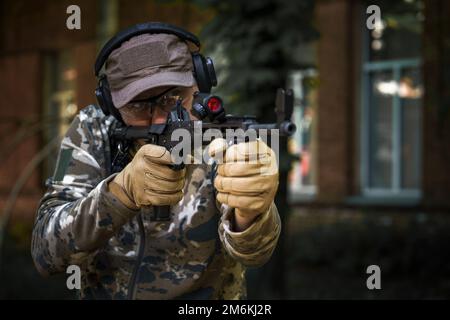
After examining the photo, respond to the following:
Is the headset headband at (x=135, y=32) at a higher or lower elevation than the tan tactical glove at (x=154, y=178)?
higher

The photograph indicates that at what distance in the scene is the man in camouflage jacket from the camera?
Result: 2018 mm

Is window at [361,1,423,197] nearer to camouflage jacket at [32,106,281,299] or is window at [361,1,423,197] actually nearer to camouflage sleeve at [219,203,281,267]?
camouflage jacket at [32,106,281,299]

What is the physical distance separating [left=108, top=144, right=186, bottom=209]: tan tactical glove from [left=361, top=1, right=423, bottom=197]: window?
8.09 m

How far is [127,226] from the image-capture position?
2301 mm

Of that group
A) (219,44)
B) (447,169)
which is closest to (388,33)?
(447,169)

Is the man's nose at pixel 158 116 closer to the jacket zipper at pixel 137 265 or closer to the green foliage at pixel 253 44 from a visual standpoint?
the jacket zipper at pixel 137 265

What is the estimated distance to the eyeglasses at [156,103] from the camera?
6.87 feet

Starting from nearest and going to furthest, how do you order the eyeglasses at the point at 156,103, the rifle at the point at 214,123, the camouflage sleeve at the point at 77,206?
the rifle at the point at 214,123
the camouflage sleeve at the point at 77,206
the eyeglasses at the point at 156,103

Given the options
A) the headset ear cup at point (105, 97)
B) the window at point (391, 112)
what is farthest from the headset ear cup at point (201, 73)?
the window at point (391, 112)

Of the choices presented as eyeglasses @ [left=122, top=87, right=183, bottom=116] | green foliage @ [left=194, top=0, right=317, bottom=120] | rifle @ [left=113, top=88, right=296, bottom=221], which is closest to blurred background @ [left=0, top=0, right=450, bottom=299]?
green foliage @ [left=194, top=0, right=317, bottom=120]

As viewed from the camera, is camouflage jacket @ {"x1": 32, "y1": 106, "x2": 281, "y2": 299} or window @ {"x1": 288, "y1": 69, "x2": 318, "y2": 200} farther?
window @ {"x1": 288, "y1": 69, "x2": 318, "y2": 200}

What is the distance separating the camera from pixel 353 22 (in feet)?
31.8

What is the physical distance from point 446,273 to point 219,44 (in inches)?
162

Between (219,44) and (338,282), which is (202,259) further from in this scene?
(338,282)
